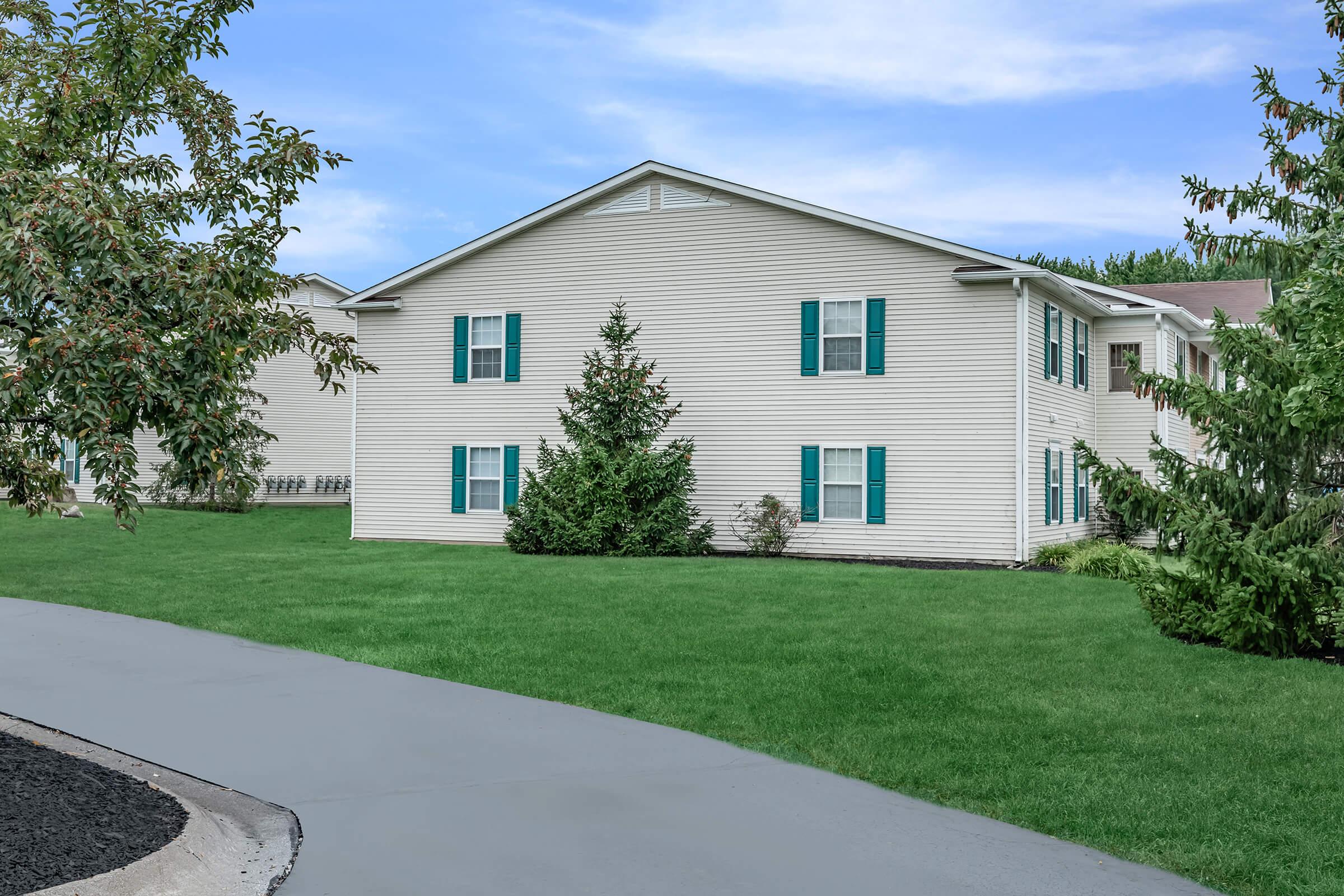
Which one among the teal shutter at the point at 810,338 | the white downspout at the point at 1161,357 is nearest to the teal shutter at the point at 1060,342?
the white downspout at the point at 1161,357

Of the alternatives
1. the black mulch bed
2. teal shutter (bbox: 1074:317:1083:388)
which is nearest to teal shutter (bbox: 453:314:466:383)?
teal shutter (bbox: 1074:317:1083:388)

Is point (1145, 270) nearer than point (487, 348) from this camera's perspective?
No

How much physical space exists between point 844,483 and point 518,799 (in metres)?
16.0

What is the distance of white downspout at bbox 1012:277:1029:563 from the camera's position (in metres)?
20.4

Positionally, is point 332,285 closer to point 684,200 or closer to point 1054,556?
point 684,200

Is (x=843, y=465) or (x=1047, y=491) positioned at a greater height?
(x=843, y=465)

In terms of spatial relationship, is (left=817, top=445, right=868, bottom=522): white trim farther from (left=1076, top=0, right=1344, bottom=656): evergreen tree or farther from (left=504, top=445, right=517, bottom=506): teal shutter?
(left=1076, top=0, right=1344, bottom=656): evergreen tree

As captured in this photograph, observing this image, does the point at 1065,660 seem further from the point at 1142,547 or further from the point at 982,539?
the point at 1142,547

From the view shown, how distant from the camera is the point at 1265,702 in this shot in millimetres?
8781

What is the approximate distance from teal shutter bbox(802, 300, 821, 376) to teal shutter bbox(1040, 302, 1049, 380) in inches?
159

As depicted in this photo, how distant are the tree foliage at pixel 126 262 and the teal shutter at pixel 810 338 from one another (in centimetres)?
1469

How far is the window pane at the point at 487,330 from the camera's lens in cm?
2434

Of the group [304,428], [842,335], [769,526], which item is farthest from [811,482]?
[304,428]

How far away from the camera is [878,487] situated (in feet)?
69.7
